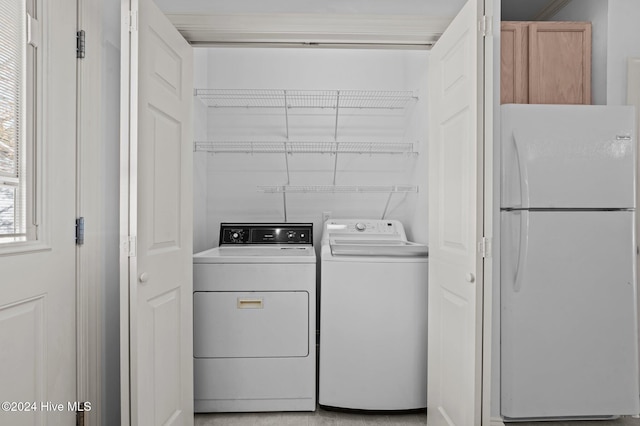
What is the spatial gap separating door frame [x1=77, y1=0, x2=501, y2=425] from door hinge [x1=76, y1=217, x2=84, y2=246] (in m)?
0.03

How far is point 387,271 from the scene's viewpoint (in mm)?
2256

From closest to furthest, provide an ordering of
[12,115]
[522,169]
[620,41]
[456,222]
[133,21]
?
1. [12,115]
2. [133,21]
3. [456,222]
4. [522,169]
5. [620,41]

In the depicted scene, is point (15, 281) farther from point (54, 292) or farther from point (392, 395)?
point (392, 395)

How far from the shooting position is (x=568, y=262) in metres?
1.97

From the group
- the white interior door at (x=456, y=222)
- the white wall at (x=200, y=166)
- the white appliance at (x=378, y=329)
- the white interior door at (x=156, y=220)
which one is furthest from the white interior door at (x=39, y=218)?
the white wall at (x=200, y=166)

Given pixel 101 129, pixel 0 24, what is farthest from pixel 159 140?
pixel 0 24

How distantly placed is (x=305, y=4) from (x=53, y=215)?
146 cm

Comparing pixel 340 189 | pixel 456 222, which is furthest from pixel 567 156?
pixel 340 189

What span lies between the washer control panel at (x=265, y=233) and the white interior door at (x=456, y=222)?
1.18m

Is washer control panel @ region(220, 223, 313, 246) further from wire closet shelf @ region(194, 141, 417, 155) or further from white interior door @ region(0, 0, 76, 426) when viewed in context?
white interior door @ region(0, 0, 76, 426)

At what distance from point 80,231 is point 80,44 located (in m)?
0.66

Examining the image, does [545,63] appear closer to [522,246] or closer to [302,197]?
[522,246]

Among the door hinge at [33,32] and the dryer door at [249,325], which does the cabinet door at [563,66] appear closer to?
the dryer door at [249,325]

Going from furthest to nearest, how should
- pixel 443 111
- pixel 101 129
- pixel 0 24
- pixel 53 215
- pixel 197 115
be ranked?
pixel 197 115, pixel 443 111, pixel 101 129, pixel 53 215, pixel 0 24
